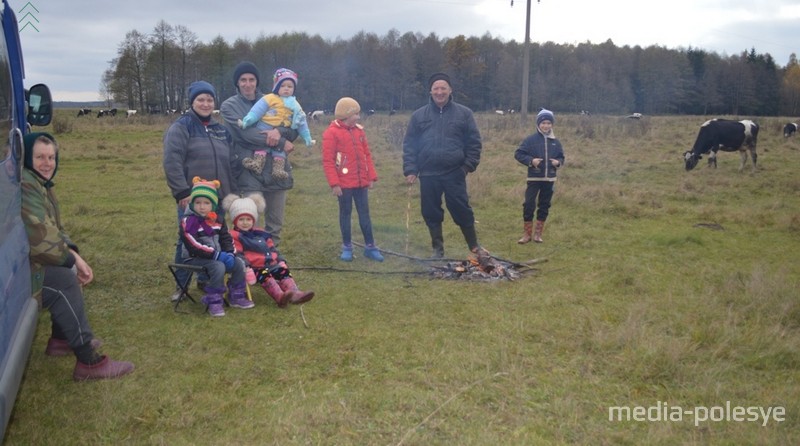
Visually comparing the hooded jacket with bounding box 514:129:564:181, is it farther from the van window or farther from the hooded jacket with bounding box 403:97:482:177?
the van window

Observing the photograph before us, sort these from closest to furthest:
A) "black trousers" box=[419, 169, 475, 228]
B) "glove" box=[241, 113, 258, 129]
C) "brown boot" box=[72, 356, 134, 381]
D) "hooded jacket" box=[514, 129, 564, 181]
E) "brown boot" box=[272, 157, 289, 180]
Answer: "brown boot" box=[72, 356, 134, 381] → "glove" box=[241, 113, 258, 129] → "brown boot" box=[272, 157, 289, 180] → "black trousers" box=[419, 169, 475, 228] → "hooded jacket" box=[514, 129, 564, 181]

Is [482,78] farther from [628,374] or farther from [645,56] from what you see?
[628,374]

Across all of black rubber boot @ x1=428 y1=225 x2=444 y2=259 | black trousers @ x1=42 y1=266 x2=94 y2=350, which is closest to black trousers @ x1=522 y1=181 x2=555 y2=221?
black rubber boot @ x1=428 y1=225 x2=444 y2=259

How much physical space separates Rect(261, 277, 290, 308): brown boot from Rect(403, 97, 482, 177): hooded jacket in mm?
2078

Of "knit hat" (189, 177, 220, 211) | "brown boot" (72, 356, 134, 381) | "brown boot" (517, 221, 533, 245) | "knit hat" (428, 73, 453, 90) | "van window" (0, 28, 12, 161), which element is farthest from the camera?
"brown boot" (517, 221, 533, 245)

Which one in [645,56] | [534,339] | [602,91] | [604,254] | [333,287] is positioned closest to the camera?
[534,339]

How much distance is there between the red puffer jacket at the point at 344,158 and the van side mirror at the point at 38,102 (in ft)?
8.09

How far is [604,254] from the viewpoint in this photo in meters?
6.98

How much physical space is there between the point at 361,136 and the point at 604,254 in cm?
304

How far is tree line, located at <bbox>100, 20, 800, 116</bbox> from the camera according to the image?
168 ft

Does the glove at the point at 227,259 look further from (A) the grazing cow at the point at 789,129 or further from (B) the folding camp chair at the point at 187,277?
(A) the grazing cow at the point at 789,129

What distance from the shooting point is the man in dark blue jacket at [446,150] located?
20.3 ft

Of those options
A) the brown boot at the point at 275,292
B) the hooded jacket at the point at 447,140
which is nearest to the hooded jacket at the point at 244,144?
the brown boot at the point at 275,292

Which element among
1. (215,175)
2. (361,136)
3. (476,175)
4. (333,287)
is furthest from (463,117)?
(476,175)
